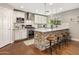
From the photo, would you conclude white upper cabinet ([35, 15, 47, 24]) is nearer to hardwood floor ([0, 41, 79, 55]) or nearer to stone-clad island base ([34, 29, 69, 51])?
stone-clad island base ([34, 29, 69, 51])

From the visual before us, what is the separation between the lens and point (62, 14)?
2.00m

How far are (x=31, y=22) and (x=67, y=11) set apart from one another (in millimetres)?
973

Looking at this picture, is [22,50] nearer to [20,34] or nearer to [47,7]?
[20,34]

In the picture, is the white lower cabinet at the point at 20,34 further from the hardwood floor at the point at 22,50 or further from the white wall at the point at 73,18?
the white wall at the point at 73,18

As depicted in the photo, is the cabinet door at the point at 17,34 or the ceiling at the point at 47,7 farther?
the cabinet door at the point at 17,34

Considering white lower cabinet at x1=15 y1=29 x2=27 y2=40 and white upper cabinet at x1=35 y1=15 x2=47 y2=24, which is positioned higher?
white upper cabinet at x1=35 y1=15 x2=47 y2=24

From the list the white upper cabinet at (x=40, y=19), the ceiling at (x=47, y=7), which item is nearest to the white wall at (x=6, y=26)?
the ceiling at (x=47, y=7)

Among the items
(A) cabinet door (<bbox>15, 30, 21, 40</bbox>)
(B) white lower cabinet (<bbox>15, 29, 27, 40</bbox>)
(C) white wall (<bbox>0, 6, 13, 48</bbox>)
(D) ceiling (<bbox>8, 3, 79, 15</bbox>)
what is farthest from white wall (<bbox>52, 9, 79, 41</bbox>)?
(C) white wall (<bbox>0, 6, 13, 48</bbox>)

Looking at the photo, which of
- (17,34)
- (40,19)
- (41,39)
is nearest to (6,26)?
(17,34)

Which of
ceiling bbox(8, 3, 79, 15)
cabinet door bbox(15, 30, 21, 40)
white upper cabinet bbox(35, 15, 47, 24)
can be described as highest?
ceiling bbox(8, 3, 79, 15)

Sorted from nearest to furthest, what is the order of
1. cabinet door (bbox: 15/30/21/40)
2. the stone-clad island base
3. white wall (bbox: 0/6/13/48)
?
white wall (bbox: 0/6/13/48) → cabinet door (bbox: 15/30/21/40) → the stone-clad island base

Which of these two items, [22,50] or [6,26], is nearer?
[6,26]
